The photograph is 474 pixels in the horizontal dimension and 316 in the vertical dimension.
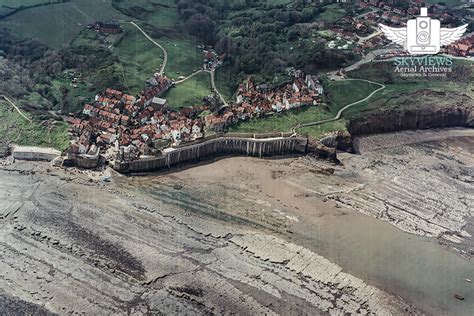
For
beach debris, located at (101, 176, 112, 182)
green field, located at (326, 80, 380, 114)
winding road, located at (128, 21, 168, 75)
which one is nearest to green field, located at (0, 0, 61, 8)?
winding road, located at (128, 21, 168, 75)

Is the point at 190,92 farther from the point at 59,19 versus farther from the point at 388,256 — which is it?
the point at 388,256

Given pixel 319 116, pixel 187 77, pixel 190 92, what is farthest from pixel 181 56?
pixel 319 116

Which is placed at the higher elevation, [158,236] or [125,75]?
[125,75]

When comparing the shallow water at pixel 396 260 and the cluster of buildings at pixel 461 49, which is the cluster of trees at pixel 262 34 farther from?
the shallow water at pixel 396 260

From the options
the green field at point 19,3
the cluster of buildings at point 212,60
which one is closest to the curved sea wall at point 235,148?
the cluster of buildings at point 212,60

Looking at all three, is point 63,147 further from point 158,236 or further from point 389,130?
point 389,130

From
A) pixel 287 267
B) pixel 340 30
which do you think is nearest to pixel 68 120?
pixel 287 267

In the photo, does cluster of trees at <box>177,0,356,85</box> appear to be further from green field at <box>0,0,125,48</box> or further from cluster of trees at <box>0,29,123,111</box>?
cluster of trees at <box>0,29,123,111</box>
